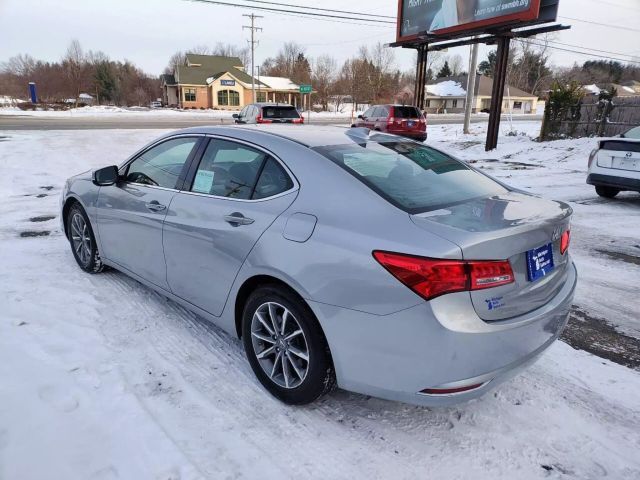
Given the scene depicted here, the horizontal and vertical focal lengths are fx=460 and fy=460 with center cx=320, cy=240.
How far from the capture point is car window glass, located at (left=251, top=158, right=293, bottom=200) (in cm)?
274

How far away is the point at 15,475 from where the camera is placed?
214 cm

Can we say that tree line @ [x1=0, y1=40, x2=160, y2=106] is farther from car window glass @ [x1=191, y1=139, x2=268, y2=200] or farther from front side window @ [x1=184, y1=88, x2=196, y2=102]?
car window glass @ [x1=191, y1=139, x2=268, y2=200]

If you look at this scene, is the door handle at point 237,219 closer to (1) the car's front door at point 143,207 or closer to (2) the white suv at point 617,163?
(1) the car's front door at point 143,207

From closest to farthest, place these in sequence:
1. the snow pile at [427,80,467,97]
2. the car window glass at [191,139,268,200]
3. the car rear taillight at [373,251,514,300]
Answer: the car rear taillight at [373,251,514,300] → the car window glass at [191,139,268,200] → the snow pile at [427,80,467,97]

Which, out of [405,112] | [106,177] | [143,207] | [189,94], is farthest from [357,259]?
[189,94]

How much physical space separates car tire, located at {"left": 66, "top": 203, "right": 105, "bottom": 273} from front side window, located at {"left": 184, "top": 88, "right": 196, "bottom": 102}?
61919 millimetres

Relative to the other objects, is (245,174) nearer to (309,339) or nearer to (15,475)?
(309,339)

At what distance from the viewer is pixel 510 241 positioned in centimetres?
220

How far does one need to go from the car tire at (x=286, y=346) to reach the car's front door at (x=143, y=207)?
3.49ft

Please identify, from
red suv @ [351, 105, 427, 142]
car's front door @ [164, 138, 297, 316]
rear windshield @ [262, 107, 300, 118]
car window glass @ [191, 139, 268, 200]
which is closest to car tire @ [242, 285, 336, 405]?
car's front door @ [164, 138, 297, 316]

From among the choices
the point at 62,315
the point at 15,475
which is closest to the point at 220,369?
the point at 15,475

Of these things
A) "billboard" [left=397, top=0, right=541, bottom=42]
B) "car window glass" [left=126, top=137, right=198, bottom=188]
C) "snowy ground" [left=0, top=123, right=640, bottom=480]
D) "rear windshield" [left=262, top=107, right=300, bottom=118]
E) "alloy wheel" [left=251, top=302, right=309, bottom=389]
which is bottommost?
"snowy ground" [left=0, top=123, right=640, bottom=480]

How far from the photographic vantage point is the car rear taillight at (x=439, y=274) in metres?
2.05

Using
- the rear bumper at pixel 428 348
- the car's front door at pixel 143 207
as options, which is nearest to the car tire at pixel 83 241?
the car's front door at pixel 143 207
